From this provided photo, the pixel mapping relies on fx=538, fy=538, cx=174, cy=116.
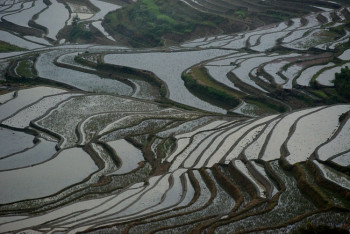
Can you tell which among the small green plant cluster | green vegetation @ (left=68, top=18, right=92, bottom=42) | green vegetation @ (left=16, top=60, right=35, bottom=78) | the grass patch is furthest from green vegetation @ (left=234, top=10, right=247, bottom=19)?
the grass patch

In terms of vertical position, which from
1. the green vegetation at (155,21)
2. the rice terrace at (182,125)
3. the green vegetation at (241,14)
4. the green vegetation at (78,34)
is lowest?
the rice terrace at (182,125)

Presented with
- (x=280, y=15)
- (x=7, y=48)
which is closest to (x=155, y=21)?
(x=280, y=15)

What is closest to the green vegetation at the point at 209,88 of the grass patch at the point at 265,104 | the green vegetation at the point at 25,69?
the grass patch at the point at 265,104

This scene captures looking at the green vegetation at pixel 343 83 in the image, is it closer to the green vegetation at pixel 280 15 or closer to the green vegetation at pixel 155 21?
the green vegetation at pixel 155 21

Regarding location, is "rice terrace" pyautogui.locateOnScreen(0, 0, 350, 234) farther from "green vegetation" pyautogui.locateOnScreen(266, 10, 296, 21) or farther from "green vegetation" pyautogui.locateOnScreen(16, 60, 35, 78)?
"green vegetation" pyautogui.locateOnScreen(266, 10, 296, 21)

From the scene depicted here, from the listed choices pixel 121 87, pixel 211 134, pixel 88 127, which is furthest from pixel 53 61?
pixel 211 134
